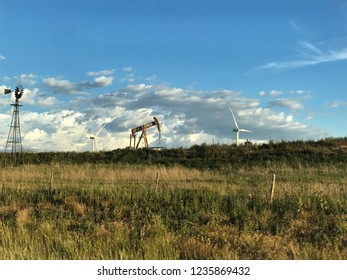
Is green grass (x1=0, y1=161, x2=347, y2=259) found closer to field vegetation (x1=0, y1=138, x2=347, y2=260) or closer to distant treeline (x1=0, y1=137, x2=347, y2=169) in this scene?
field vegetation (x1=0, y1=138, x2=347, y2=260)

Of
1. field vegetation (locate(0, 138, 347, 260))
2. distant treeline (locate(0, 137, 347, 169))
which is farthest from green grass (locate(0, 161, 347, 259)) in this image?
distant treeline (locate(0, 137, 347, 169))

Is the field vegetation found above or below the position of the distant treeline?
below

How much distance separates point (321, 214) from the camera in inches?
611

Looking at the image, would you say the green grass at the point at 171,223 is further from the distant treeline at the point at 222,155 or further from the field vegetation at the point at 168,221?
the distant treeline at the point at 222,155

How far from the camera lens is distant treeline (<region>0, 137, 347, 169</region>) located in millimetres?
40281

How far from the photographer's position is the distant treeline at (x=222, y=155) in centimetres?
4028

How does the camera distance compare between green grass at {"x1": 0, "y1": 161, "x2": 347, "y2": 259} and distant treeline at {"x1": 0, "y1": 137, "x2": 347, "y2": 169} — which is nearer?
green grass at {"x1": 0, "y1": 161, "x2": 347, "y2": 259}

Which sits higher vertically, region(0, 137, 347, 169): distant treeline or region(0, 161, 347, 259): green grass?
region(0, 137, 347, 169): distant treeline

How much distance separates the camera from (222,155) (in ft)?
149

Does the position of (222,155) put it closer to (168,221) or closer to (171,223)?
(168,221)

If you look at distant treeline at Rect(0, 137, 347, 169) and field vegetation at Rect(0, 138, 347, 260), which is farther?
distant treeline at Rect(0, 137, 347, 169)

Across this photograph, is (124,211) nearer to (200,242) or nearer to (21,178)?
(200,242)

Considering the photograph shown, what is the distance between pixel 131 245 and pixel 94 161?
36.6m

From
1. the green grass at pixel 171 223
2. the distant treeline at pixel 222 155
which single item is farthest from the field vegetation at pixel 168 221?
the distant treeline at pixel 222 155
